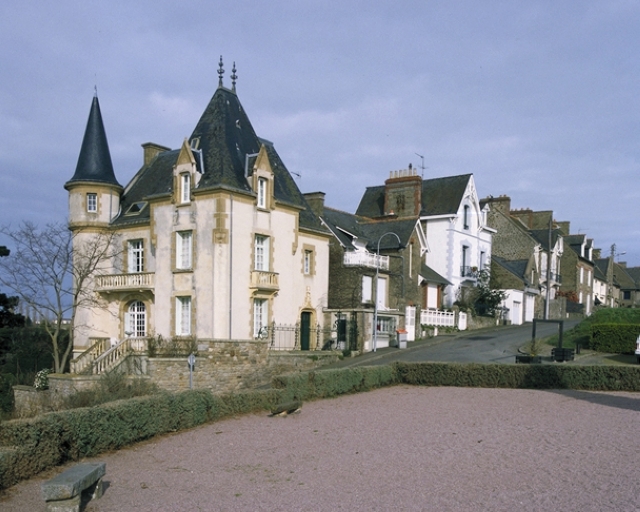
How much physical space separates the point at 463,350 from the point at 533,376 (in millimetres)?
7975

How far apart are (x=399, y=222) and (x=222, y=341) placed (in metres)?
15.8

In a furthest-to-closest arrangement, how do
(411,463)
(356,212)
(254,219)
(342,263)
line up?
(356,212) < (342,263) < (254,219) < (411,463)

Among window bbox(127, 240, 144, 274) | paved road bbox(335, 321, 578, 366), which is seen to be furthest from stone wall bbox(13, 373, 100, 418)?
paved road bbox(335, 321, 578, 366)

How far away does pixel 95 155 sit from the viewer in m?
31.2

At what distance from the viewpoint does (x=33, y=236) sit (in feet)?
94.7

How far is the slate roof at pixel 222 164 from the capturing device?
2744cm

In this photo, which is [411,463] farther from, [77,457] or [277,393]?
[277,393]

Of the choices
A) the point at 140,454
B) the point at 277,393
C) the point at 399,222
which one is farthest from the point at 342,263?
the point at 140,454

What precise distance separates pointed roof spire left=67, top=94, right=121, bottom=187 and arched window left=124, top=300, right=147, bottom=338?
590 centimetres

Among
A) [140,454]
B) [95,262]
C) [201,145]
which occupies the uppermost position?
[201,145]

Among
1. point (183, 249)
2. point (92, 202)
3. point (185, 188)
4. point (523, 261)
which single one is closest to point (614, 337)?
point (183, 249)

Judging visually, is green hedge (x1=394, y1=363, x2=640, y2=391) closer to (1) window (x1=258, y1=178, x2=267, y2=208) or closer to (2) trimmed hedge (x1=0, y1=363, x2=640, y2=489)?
(2) trimmed hedge (x1=0, y1=363, x2=640, y2=489)

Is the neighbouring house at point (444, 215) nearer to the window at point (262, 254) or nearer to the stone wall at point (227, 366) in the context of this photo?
the window at point (262, 254)

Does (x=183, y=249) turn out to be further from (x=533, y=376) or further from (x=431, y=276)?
(x=431, y=276)
